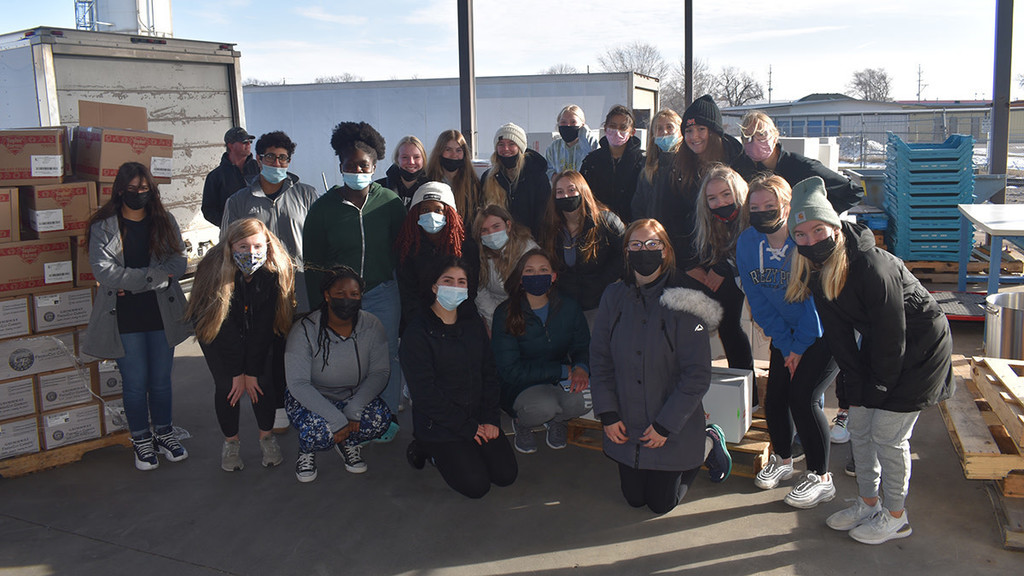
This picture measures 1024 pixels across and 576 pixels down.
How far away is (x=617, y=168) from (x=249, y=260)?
267cm

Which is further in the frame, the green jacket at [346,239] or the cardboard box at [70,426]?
the green jacket at [346,239]

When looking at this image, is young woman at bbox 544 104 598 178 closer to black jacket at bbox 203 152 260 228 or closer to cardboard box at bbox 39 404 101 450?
black jacket at bbox 203 152 260 228

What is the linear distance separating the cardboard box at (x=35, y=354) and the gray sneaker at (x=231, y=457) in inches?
45.3

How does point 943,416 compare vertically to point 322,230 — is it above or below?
below

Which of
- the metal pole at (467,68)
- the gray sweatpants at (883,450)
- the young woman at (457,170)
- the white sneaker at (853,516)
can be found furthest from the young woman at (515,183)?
the metal pole at (467,68)

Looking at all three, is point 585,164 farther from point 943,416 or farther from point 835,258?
point 943,416

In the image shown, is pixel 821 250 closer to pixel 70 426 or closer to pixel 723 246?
pixel 723 246

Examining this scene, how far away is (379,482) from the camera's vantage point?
446 centimetres

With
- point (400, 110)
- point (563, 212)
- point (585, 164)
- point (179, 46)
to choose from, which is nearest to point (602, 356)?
point (563, 212)

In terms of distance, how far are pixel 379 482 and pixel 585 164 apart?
2.71 m

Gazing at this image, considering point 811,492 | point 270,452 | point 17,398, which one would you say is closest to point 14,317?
point 17,398

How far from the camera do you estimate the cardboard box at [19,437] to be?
458cm

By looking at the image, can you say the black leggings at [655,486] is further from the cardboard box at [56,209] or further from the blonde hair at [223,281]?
the cardboard box at [56,209]

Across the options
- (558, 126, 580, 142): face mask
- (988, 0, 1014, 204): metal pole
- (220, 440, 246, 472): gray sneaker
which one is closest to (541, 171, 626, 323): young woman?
(558, 126, 580, 142): face mask
